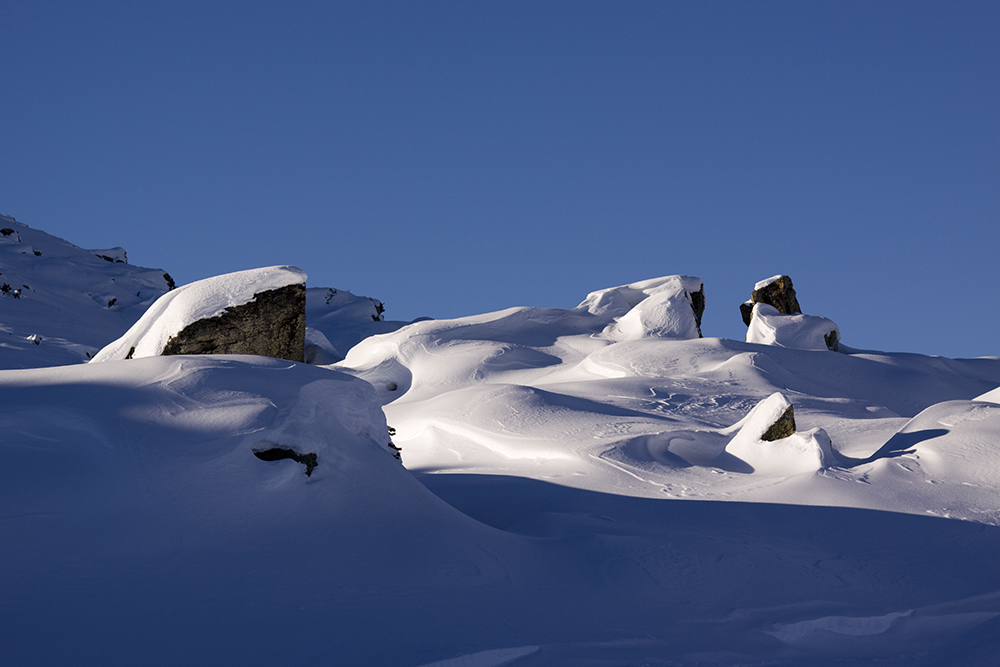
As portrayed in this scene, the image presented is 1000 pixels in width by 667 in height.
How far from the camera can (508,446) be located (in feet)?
28.6

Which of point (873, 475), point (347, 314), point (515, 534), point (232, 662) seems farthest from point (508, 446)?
point (347, 314)

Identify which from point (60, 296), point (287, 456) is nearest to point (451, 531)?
point (287, 456)

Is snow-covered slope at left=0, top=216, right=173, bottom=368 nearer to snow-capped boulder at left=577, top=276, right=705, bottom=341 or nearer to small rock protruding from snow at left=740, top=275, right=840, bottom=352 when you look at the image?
snow-capped boulder at left=577, top=276, right=705, bottom=341

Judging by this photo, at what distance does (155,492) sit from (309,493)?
91 cm

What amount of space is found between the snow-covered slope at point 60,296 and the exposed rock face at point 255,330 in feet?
15.4

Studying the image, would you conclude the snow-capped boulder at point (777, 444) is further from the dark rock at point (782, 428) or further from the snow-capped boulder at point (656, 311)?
the snow-capped boulder at point (656, 311)

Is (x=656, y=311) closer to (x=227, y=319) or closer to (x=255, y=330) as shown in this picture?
(x=255, y=330)

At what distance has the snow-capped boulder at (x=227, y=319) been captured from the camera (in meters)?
8.01

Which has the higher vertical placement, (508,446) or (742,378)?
(742,378)

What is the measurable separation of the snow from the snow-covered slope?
5861mm

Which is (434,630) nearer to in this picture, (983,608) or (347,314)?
(983,608)

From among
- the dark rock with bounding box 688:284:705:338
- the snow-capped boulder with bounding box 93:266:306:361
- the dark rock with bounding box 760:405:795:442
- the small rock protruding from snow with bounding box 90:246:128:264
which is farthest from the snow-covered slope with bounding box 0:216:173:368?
the dark rock with bounding box 688:284:705:338

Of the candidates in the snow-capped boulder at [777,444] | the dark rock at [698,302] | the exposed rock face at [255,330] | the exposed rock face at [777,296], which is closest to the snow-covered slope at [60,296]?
the exposed rock face at [255,330]

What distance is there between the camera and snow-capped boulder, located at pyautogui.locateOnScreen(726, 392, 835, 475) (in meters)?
7.19
